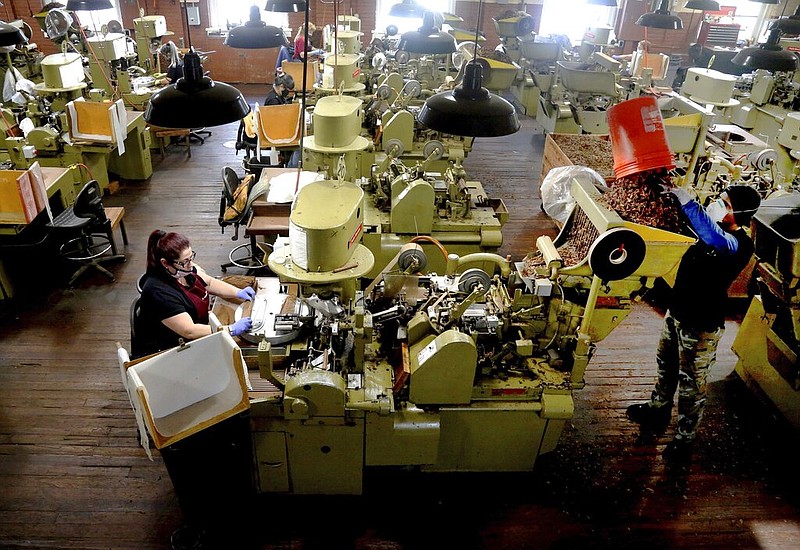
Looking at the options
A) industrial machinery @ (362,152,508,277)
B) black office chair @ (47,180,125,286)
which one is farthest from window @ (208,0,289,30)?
industrial machinery @ (362,152,508,277)

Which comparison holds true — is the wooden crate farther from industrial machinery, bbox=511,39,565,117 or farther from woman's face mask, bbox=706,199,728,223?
woman's face mask, bbox=706,199,728,223

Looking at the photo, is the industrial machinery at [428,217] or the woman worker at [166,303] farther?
the industrial machinery at [428,217]

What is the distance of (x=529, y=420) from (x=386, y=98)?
14.2 feet

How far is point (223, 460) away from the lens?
267cm

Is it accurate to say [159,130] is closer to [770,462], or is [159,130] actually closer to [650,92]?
[650,92]

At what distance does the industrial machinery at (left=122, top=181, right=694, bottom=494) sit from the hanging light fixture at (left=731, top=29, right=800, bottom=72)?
3.36 metres

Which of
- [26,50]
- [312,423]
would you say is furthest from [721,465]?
[26,50]

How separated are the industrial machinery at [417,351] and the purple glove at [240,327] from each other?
0.15ft

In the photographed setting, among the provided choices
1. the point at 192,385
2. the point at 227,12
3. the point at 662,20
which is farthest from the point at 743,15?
the point at 192,385

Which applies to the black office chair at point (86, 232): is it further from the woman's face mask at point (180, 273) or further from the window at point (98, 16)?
the window at point (98, 16)

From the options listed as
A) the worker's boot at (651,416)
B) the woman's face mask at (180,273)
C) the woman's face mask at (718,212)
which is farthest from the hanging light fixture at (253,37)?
the worker's boot at (651,416)

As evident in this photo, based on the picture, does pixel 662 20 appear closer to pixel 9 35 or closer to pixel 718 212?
pixel 718 212

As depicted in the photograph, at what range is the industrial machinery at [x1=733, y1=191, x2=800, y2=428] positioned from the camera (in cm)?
351

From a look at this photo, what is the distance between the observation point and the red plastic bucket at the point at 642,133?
8.64ft
